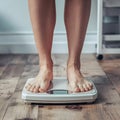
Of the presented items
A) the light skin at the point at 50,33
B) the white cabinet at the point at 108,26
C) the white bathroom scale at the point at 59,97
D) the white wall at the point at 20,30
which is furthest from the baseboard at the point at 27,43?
the white bathroom scale at the point at 59,97

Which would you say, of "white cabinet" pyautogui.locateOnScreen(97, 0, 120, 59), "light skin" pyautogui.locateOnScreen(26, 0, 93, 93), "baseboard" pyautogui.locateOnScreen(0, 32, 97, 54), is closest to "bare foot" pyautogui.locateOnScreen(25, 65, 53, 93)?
"light skin" pyautogui.locateOnScreen(26, 0, 93, 93)

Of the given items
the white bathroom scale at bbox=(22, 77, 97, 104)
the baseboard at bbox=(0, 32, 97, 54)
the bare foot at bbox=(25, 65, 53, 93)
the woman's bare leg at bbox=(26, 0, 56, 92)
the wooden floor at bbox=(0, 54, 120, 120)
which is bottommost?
the baseboard at bbox=(0, 32, 97, 54)

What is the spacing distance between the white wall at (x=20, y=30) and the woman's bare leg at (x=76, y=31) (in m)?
0.86

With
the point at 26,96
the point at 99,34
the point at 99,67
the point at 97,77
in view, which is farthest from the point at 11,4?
the point at 26,96

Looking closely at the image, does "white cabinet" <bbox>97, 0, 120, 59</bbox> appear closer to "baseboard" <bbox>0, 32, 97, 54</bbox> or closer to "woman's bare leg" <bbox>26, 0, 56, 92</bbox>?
"baseboard" <bbox>0, 32, 97, 54</bbox>

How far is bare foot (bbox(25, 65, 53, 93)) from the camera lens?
3.58ft

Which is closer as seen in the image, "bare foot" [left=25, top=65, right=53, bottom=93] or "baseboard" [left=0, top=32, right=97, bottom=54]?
"bare foot" [left=25, top=65, right=53, bottom=93]

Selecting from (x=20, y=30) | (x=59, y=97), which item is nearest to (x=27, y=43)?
(x=20, y=30)

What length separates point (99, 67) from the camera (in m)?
1.60

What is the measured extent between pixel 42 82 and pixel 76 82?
0.12m

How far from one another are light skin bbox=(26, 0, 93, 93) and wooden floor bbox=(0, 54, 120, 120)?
0.08 metres

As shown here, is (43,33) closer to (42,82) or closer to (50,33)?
(50,33)

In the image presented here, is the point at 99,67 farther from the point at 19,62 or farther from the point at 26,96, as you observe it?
the point at 26,96

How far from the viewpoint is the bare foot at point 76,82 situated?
109 cm
